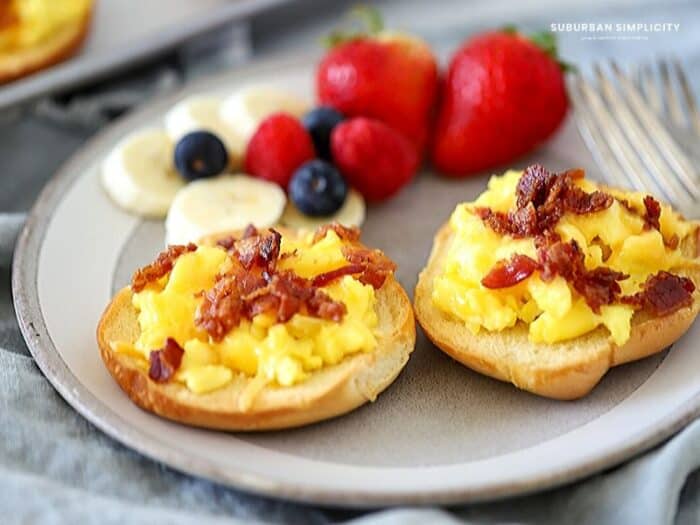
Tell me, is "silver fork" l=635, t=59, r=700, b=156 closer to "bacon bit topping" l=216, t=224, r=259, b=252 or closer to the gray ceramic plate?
the gray ceramic plate

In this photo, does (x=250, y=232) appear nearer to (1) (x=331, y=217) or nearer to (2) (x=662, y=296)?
(1) (x=331, y=217)

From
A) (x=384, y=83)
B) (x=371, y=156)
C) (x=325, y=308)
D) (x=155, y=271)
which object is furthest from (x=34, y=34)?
(x=325, y=308)

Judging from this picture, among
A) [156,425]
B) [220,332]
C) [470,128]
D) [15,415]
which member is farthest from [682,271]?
[15,415]

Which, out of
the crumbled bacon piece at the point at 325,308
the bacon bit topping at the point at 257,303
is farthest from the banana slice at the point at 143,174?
the crumbled bacon piece at the point at 325,308

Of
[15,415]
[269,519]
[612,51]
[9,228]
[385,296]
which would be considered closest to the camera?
[269,519]

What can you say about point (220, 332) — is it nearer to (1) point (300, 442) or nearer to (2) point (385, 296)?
(1) point (300, 442)

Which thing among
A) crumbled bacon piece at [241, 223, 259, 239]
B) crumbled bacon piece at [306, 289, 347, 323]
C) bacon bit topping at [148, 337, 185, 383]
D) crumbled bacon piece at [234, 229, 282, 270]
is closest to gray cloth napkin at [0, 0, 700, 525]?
bacon bit topping at [148, 337, 185, 383]
